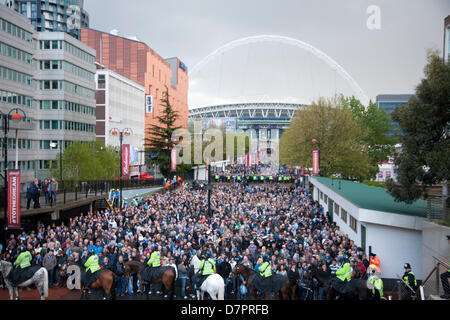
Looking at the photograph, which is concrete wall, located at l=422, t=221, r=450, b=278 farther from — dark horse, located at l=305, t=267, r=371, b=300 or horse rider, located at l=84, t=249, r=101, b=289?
horse rider, located at l=84, t=249, r=101, b=289

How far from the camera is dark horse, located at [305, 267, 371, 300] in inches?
445

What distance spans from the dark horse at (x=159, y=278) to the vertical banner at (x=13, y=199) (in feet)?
25.2

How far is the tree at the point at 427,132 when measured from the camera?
1499 centimetres

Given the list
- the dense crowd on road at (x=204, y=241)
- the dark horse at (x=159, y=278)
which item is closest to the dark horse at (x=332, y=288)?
the dense crowd on road at (x=204, y=241)

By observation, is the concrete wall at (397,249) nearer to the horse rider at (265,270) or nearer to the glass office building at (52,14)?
the horse rider at (265,270)

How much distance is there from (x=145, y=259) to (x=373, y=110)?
164 ft

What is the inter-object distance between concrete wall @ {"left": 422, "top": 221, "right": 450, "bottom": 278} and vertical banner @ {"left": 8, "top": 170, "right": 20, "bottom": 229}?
17.4 metres

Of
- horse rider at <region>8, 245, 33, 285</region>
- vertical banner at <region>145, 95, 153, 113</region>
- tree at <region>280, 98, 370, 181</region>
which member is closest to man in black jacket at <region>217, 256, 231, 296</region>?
horse rider at <region>8, 245, 33, 285</region>

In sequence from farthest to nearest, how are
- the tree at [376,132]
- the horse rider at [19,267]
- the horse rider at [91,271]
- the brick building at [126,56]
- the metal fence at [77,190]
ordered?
the brick building at [126,56], the tree at [376,132], the metal fence at [77,190], the horse rider at [19,267], the horse rider at [91,271]

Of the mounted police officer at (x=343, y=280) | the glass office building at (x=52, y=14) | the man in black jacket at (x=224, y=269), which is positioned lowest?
the man in black jacket at (x=224, y=269)

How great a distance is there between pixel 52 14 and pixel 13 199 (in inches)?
4367

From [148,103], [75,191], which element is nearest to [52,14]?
[148,103]

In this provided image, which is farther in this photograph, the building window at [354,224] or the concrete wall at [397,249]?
the building window at [354,224]
